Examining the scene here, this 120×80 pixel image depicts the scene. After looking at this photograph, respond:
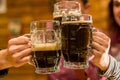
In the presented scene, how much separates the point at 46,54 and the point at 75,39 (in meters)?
0.13

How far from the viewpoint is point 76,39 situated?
1162mm

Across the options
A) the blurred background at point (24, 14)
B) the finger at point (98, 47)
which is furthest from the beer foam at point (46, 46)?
the blurred background at point (24, 14)

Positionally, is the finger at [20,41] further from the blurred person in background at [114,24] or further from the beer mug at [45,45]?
the blurred person in background at [114,24]

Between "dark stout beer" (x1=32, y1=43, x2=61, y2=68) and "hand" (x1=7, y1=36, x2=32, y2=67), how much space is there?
0.04 m

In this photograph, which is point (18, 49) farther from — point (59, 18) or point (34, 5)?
point (34, 5)

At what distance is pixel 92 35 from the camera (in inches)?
48.3

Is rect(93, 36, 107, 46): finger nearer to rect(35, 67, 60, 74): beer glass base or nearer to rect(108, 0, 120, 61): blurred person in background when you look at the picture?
rect(35, 67, 60, 74): beer glass base

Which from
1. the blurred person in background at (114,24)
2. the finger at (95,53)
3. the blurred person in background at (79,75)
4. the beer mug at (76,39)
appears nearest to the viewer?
the beer mug at (76,39)

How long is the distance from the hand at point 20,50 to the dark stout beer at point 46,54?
0.04 metres

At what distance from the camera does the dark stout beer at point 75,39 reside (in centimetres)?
116

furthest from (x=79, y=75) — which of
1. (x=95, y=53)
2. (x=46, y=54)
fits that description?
(x=46, y=54)

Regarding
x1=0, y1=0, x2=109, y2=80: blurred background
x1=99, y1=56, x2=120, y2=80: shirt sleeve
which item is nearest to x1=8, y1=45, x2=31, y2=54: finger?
x1=99, y1=56, x2=120, y2=80: shirt sleeve

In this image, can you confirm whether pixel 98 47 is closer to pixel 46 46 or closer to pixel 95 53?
pixel 95 53

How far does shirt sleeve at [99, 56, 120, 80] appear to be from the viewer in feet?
4.57
